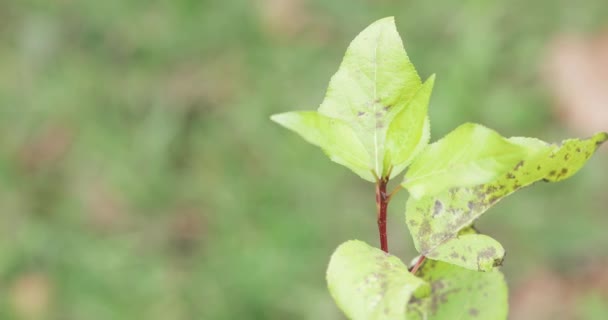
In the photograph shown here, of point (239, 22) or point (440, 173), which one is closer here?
point (440, 173)

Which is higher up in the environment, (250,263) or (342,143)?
(342,143)

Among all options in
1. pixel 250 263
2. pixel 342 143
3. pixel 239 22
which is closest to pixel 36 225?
pixel 250 263

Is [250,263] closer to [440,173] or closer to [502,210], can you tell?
[502,210]

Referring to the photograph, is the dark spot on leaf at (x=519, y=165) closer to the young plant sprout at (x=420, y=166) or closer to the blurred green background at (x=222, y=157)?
the young plant sprout at (x=420, y=166)

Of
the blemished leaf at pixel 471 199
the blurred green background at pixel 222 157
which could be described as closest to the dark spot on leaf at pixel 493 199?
the blemished leaf at pixel 471 199

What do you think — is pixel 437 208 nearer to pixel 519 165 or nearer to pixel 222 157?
pixel 519 165

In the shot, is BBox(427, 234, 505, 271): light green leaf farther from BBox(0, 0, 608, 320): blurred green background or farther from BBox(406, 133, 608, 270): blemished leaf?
BBox(0, 0, 608, 320): blurred green background

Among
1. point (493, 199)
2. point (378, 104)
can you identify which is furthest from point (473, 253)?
point (378, 104)

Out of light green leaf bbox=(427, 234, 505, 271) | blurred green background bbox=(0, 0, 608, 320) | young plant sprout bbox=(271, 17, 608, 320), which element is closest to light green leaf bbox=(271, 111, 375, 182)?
young plant sprout bbox=(271, 17, 608, 320)
